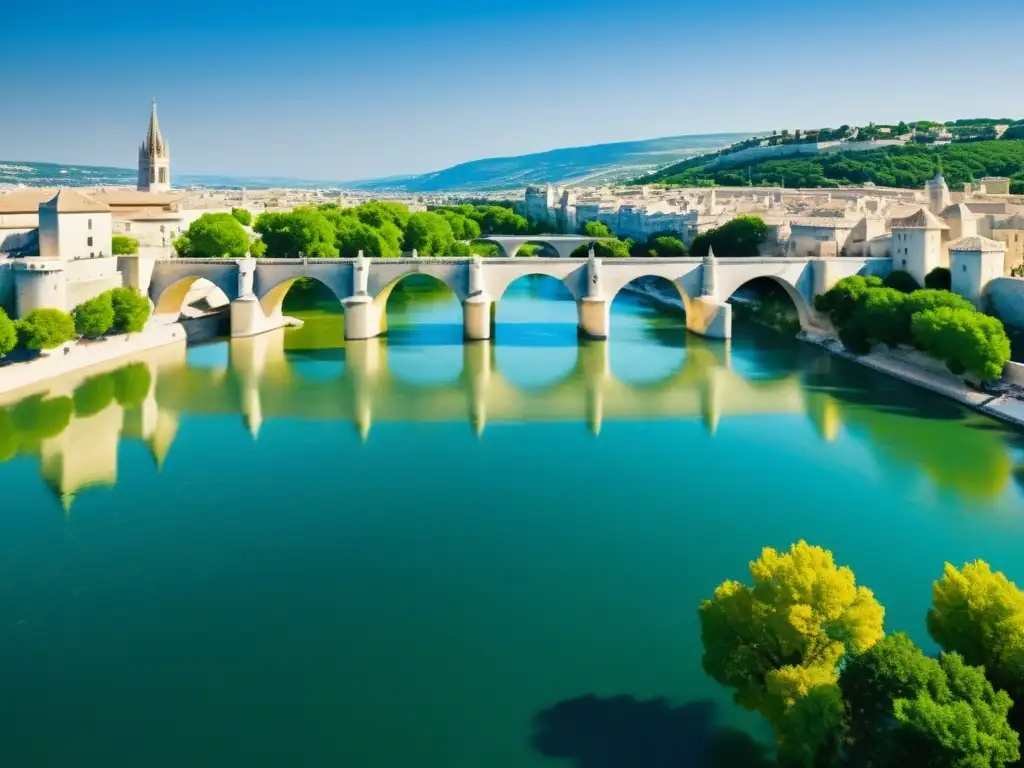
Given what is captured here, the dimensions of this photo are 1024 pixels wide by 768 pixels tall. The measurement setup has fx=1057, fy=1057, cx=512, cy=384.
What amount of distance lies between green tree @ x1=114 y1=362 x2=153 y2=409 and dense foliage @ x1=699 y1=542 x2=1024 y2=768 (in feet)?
51.4

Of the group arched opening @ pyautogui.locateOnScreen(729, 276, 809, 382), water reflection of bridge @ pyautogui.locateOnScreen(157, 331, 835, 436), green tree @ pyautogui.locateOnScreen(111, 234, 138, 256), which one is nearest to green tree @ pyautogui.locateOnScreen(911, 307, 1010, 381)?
water reflection of bridge @ pyautogui.locateOnScreen(157, 331, 835, 436)

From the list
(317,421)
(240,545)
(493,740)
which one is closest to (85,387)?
(317,421)

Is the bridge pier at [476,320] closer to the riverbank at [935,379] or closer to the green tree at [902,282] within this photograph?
the riverbank at [935,379]

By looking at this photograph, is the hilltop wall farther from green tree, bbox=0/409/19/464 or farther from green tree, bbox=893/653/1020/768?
green tree, bbox=893/653/1020/768

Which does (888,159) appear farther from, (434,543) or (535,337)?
(434,543)

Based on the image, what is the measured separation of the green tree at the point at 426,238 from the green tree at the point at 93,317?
2031 cm

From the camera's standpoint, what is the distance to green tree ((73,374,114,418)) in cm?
2052

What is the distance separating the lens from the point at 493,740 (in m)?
8.72

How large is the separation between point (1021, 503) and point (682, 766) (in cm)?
879

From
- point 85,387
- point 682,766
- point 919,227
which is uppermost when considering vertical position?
point 919,227

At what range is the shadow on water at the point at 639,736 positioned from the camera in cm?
837

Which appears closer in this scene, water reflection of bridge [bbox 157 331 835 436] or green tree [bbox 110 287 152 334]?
water reflection of bridge [bbox 157 331 835 436]

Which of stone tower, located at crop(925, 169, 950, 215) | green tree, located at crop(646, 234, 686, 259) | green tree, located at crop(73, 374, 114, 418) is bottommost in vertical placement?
green tree, located at crop(73, 374, 114, 418)

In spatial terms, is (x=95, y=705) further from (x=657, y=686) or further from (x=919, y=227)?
(x=919, y=227)
